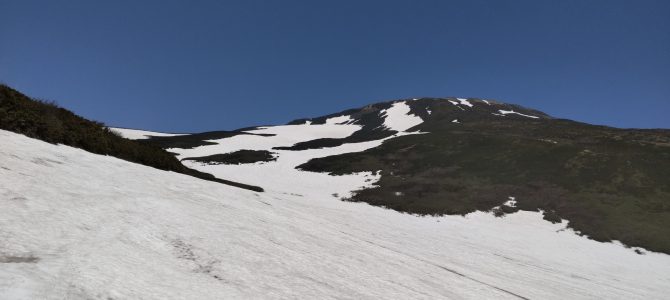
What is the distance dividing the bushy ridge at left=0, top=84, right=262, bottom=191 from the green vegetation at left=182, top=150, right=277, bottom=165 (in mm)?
39866

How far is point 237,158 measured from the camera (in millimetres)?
64000

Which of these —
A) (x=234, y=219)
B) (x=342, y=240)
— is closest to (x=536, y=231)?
(x=342, y=240)

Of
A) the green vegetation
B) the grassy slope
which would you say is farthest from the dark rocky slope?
the green vegetation

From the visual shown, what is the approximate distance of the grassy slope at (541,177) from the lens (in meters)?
37.8

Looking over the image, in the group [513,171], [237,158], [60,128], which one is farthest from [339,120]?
[60,128]

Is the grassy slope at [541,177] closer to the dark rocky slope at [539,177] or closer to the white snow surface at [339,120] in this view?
the dark rocky slope at [539,177]

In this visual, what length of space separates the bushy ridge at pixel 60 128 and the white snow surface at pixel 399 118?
313 feet

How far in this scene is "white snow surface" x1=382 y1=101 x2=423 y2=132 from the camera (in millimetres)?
119438

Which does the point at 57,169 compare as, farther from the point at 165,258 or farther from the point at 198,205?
the point at 165,258

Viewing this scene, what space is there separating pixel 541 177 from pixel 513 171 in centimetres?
393

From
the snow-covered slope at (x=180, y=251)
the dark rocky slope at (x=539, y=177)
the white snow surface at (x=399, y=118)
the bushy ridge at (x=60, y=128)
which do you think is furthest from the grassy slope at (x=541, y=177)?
the white snow surface at (x=399, y=118)

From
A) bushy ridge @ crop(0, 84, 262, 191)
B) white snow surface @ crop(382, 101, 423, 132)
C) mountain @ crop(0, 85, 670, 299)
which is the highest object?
Result: white snow surface @ crop(382, 101, 423, 132)

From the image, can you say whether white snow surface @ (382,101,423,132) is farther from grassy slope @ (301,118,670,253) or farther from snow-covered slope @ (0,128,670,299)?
snow-covered slope @ (0,128,670,299)

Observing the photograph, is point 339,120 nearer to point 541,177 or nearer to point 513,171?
point 513,171
